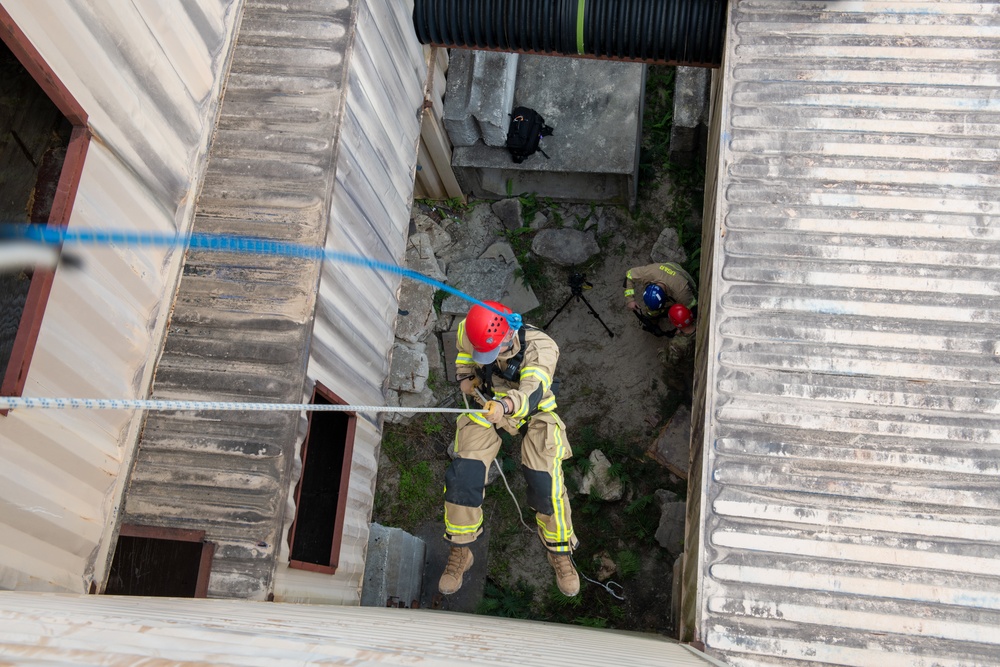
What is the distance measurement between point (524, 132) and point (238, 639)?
746 centimetres

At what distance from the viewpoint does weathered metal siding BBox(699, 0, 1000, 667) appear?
5.01 m

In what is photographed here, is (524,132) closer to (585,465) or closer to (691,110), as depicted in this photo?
(691,110)

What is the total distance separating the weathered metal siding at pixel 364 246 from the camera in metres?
6.02

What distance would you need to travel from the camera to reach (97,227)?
4.40 metres

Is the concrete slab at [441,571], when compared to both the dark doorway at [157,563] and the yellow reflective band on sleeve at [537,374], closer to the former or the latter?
the yellow reflective band on sleeve at [537,374]

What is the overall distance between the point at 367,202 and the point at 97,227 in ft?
8.97

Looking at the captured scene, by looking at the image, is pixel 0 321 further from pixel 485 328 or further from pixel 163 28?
pixel 485 328

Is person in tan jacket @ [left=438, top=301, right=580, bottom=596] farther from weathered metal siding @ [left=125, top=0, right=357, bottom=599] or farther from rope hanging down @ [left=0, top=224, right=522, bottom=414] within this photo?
weathered metal siding @ [left=125, top=0, right=357, bottom=599]

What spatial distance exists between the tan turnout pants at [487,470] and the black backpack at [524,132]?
3.91 m

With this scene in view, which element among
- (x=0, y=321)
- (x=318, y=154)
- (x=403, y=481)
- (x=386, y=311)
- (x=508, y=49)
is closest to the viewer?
(x=0, y=321)

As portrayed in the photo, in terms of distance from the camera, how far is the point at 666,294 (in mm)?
8461

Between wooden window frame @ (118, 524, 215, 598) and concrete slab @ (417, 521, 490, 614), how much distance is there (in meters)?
3.71

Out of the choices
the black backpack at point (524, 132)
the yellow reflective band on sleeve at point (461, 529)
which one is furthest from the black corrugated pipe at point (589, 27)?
the yellow reflective band on sleeve at point (461, 529)

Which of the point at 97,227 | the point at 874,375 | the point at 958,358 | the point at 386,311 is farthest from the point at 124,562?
the point at 958,358
